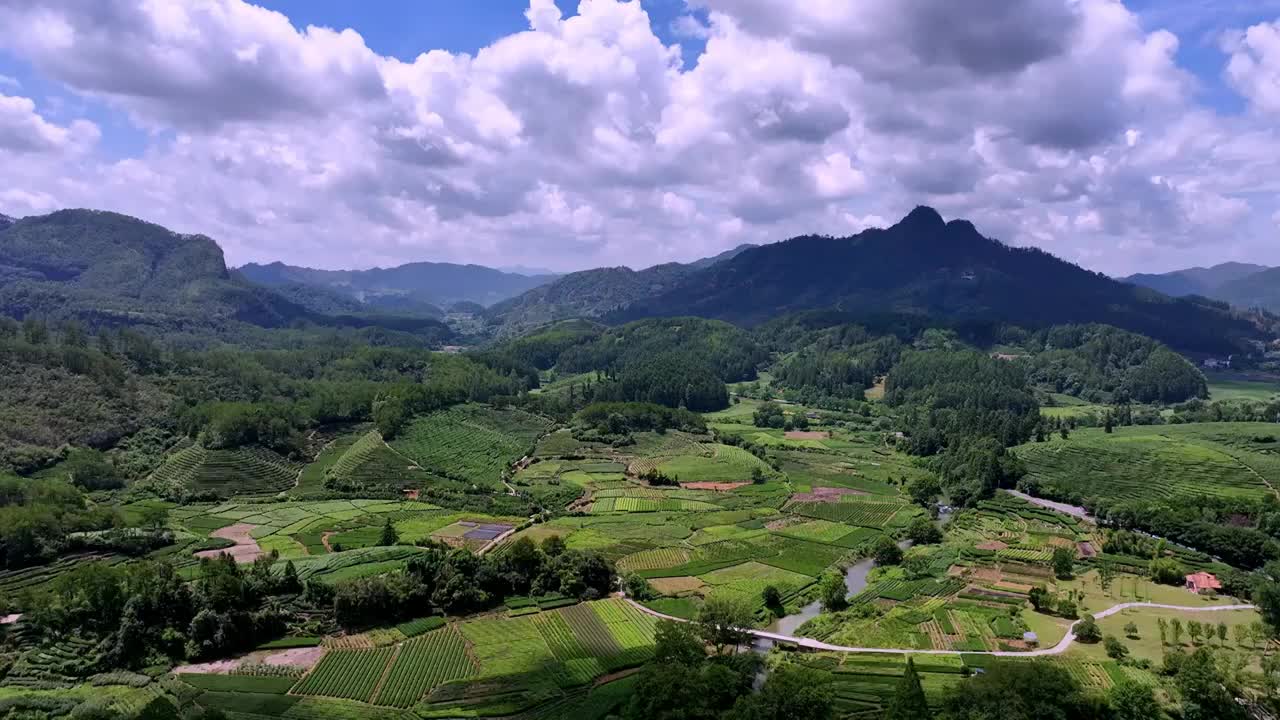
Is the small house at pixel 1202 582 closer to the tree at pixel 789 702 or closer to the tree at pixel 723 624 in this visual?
the tree at pixel 723 624

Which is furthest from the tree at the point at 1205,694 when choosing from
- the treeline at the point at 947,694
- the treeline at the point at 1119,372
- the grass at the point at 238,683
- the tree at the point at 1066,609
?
the treeline at the point at 1119,372

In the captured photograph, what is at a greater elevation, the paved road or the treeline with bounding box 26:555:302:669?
the treeline with bounding box 26:555:302:669

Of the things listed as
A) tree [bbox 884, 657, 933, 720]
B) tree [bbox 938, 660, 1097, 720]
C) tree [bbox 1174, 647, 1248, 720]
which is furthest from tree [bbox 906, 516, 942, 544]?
tree [bbox 884, 657, 933, 720]

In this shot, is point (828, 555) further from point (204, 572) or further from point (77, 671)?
point (77, 671)

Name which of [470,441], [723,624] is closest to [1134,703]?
[723,624]

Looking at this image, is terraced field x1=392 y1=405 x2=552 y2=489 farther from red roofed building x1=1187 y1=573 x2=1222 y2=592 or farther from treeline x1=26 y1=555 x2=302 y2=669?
red roofed building x1=1187 y1=573 x2=1222 y2=592
